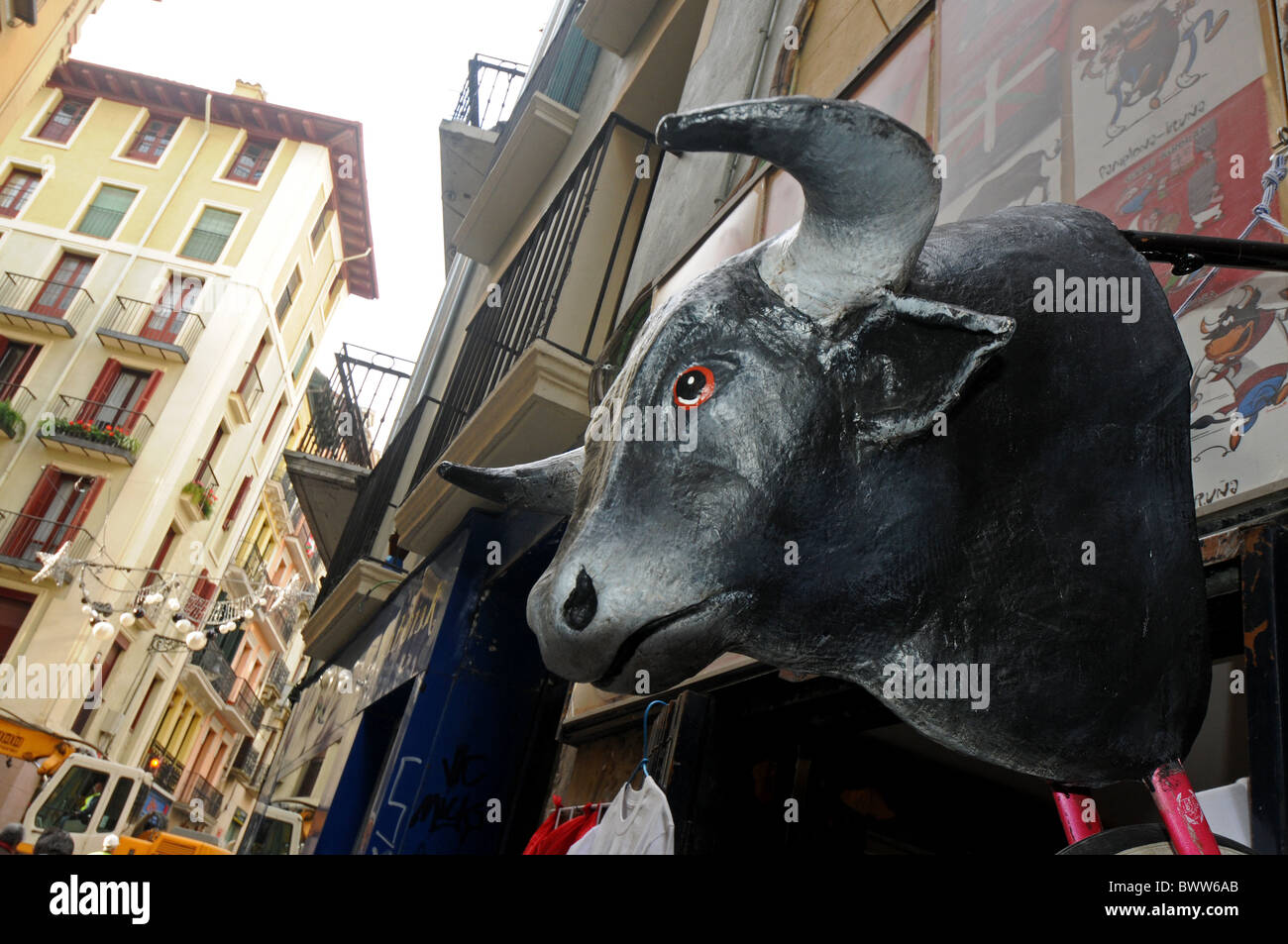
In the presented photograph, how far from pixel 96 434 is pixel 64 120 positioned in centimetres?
1564

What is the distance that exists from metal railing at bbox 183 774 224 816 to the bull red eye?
1626 inches

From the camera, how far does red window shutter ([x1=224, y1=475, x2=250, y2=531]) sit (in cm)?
3525

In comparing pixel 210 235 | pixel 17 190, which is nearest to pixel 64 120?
pixel 17 190

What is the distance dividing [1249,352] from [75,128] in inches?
1702

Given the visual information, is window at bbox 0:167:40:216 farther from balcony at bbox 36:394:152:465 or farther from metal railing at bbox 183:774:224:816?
metal railing at bbox 183:774:224:816

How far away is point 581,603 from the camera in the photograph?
1256mm

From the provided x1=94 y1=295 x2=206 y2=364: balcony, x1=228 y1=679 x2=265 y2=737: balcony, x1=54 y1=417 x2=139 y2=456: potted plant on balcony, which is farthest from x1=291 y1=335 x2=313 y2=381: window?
x1=228 y1=679 x2=265 y2=737: balcony

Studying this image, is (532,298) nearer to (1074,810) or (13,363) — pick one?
(1074,810)

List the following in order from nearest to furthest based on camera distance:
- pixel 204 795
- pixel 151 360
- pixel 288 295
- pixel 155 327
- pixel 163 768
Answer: pixel 151 360 < pixel 155 327 < pixel 163 768 < pixel 288 295 < pixel 204 795

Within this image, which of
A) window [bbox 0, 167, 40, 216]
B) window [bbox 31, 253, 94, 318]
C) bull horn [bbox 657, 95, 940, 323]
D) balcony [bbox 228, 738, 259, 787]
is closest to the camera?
bull horn [bbox 657, 95, 940, 323]

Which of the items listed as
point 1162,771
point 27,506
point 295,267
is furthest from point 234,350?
point 1162,771

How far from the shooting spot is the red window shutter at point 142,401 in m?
30.4

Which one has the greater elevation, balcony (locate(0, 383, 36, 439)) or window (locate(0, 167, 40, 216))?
window (locate(0, 167, 40, 216))
